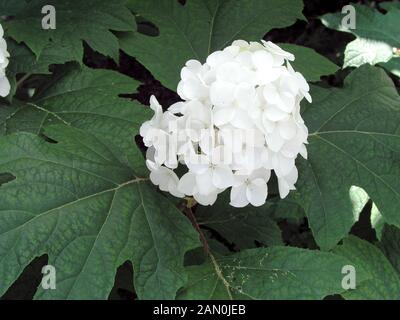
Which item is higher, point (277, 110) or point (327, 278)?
point (277, 110)

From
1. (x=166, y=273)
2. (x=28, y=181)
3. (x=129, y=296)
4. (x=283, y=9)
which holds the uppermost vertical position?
(x=283, y=9)

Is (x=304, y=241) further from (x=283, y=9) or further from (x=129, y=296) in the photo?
(x=283, y=9)

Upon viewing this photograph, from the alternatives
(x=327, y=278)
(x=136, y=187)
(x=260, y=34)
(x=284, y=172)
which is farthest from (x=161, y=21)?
(x=327, y=278)

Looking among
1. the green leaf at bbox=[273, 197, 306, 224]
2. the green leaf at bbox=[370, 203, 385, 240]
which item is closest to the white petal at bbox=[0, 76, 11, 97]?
the green leaf at bbox=[273, 197, 306, 224]

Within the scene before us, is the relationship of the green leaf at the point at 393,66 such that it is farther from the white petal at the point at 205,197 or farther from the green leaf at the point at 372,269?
the white petal at the point at 205,197

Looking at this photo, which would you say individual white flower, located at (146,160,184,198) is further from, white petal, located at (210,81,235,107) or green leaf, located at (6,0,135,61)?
green leaf, located at (6,0,135,61)

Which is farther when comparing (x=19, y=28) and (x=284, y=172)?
(x=19, y=28)
